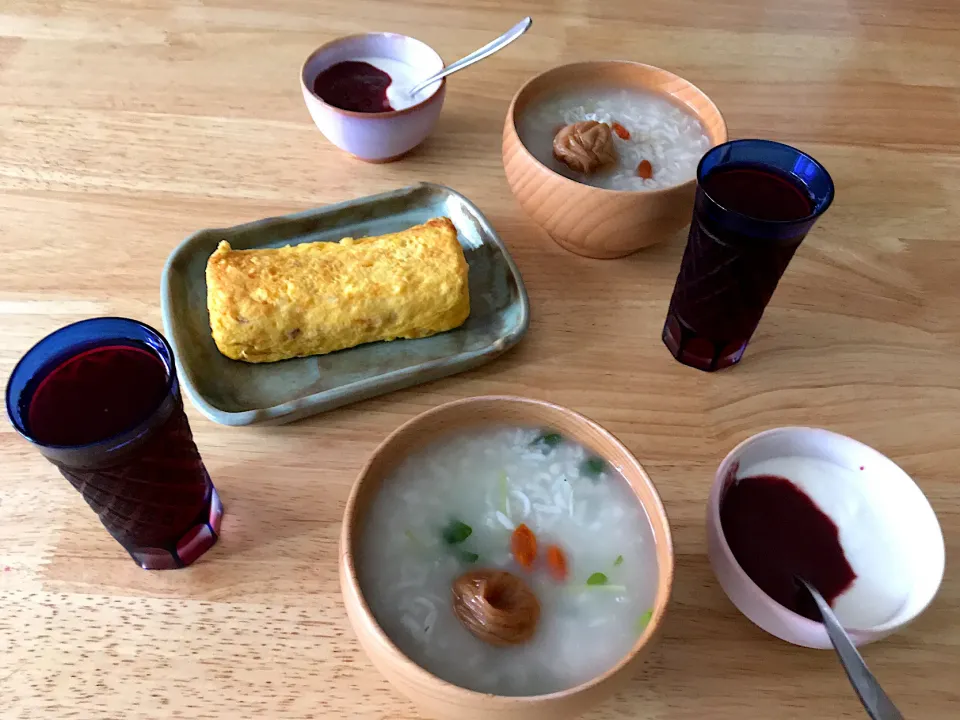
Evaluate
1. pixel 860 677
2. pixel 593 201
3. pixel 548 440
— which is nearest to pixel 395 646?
pixel 548 440

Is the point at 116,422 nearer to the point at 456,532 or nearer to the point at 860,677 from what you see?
the point at 456,532

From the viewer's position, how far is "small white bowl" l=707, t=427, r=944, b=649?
2.50 feet

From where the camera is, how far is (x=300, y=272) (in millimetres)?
1091

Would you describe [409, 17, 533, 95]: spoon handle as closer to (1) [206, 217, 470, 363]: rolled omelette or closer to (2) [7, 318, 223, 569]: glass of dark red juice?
(1) [206, 217, 470, 363]: rolled omelette

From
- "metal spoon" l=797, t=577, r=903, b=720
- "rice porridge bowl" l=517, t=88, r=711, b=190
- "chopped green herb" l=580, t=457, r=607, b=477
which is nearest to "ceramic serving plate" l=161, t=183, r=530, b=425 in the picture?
"rice porridge bowl" l=517, t=88, r=711, b=190

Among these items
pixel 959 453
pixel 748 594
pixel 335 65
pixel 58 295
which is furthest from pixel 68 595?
pixel 959 453

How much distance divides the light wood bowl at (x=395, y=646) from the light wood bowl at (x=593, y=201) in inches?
16.9

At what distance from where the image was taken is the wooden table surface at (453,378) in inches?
32.1

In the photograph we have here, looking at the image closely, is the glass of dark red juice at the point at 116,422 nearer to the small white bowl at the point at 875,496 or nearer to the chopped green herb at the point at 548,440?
the chopped green herb at the point at 548,440

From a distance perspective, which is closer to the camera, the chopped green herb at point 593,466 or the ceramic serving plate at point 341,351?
the chopped green herb at point 593,466

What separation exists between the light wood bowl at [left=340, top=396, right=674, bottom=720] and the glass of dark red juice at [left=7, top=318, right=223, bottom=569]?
214mm

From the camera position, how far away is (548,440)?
0.86 m

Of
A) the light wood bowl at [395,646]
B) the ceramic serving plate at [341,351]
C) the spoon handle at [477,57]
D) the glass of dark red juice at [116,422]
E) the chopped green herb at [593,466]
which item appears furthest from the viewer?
the spoon handle at [477,57]

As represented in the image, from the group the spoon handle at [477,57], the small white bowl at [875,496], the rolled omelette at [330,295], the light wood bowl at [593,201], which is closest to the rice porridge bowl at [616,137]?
the light wood bowl at [593,201]
